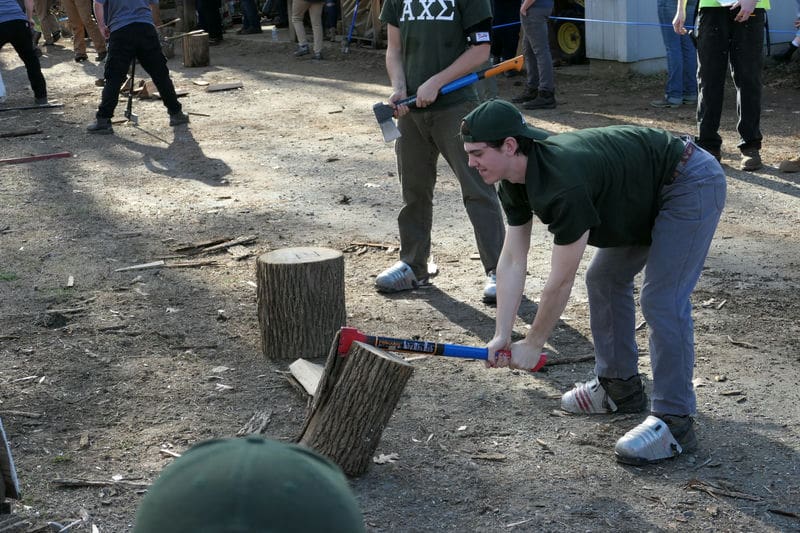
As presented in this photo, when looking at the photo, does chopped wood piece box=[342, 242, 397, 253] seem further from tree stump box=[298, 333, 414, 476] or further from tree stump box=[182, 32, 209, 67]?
tree stump box=[182, 32, 209, 67]

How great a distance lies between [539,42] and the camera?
1114 centimetres

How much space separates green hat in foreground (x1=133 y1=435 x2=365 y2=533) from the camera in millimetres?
1152

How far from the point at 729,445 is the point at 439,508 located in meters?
1.36

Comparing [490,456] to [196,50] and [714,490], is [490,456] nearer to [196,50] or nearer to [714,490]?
[714,490]

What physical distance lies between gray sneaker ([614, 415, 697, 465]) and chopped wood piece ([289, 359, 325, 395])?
4.94 ft

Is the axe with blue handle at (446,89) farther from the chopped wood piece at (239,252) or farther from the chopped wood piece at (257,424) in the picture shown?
the chopped wood piece at (257,424)

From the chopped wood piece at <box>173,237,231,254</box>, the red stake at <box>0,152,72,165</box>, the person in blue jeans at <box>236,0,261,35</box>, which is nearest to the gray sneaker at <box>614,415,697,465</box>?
the chopped wood piece at <box>173,237,231,254</box>

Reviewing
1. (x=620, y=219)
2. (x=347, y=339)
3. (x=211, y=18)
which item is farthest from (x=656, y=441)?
(x=211, y=18)

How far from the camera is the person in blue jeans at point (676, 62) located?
10.9m

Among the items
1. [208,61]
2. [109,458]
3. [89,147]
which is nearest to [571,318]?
[109,458]

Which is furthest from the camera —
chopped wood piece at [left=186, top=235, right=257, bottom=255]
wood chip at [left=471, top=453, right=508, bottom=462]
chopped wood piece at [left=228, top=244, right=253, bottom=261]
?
chopped wood piece at [left=186, top=235, right=257, bottom=255]

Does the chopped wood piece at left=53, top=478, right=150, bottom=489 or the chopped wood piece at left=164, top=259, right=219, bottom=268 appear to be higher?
the chopped wood piece at left=164, top=259, right=219, bottom=268

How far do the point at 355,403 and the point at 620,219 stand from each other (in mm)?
1339

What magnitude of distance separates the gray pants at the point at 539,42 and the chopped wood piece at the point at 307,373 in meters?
6.93
